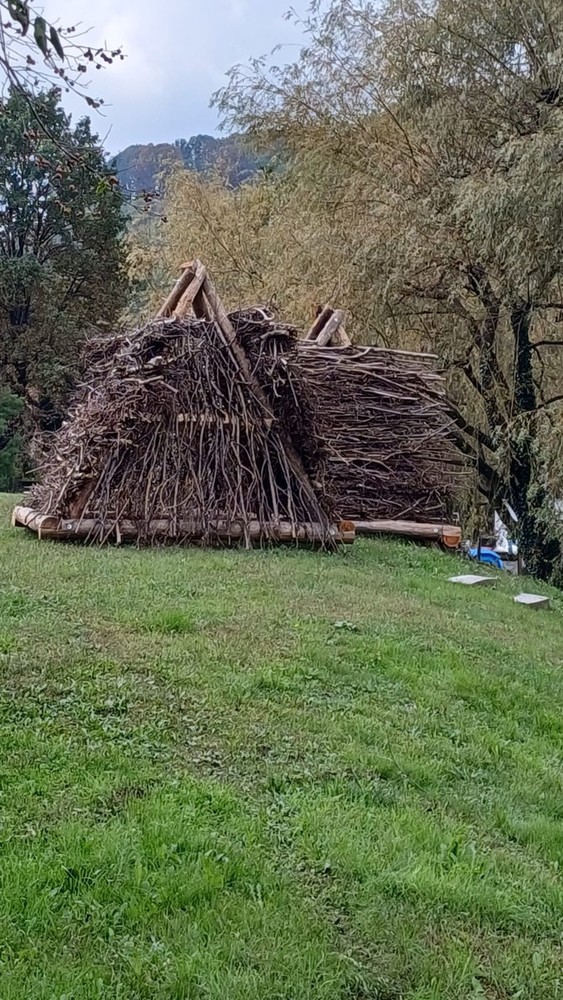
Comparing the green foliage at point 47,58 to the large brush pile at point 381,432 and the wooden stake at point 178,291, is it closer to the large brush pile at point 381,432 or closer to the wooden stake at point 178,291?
the wooden stake at point 178,291

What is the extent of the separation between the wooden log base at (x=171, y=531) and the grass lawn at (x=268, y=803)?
161 centimetres

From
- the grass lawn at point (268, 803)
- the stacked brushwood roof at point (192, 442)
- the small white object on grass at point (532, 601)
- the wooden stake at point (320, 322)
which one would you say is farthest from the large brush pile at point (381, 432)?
the grass lawn at point (268, 803)

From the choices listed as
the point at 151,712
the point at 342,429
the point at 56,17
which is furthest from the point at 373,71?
the point at 151,712

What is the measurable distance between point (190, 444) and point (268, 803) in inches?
170

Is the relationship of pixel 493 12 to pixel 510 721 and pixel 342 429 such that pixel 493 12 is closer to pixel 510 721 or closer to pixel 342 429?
pixel 342 429

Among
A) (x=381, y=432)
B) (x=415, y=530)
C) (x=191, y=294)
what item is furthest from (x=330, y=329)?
(x=415, y=530)

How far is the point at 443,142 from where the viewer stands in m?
8.59

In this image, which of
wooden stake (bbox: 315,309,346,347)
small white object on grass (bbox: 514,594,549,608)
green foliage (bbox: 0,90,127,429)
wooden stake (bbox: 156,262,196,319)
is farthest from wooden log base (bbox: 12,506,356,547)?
green foliage (bbox: 0,90,127,429)

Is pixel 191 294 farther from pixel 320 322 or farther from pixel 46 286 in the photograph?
pixel 46 286

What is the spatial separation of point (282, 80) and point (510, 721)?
9.59m

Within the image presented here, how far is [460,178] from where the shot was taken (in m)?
8.57

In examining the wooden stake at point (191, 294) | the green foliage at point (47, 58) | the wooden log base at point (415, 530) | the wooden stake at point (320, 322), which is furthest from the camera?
the wooden stake at point (320, 322)

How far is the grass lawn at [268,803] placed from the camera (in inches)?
66.8

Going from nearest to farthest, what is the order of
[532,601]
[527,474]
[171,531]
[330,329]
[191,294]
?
[532,601] < [171,531] < [191,294] < [330,329] < [527,474]
